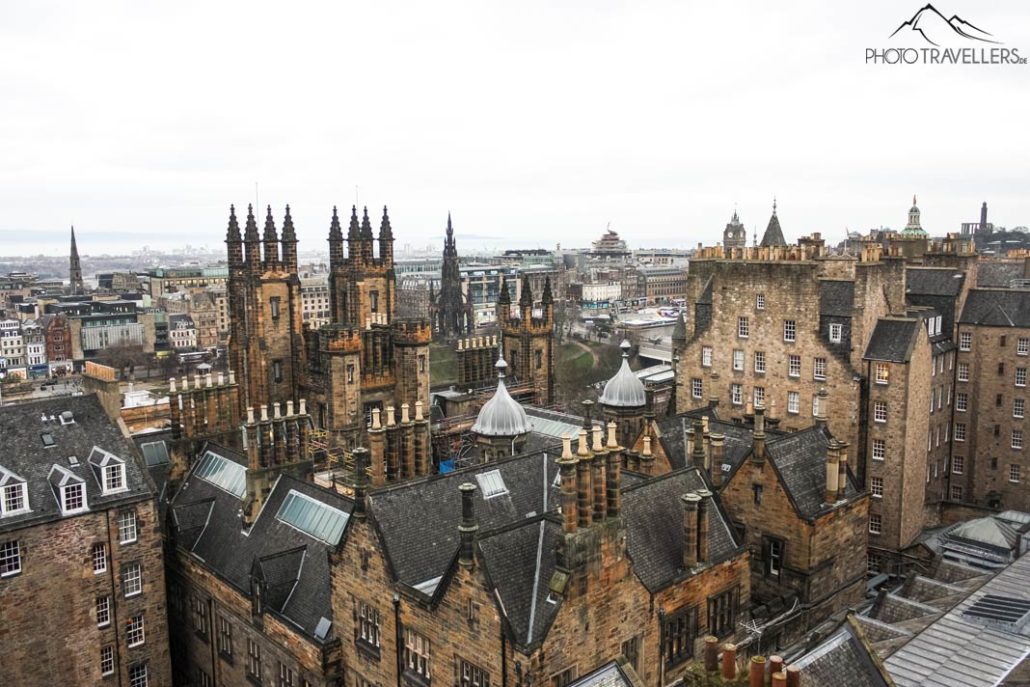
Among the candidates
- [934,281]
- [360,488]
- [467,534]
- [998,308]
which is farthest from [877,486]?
[360,488]

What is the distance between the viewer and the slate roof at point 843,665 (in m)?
22.0

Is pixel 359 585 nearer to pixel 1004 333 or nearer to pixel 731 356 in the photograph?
pixel 731 356

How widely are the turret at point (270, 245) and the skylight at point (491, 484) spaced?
27.7 m

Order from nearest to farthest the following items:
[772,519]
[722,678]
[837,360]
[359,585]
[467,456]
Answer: [722,678] → [359,585] → [772,519] → [837,360] → [467,456]

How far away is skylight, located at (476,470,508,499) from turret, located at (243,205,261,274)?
89.4ft

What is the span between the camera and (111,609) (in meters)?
38.2

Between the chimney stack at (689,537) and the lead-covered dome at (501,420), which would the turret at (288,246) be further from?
the chimney stack at (689,537)

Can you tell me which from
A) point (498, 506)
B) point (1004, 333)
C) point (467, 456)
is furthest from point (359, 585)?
point (1004, 333)

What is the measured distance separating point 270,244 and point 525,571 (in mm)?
36966

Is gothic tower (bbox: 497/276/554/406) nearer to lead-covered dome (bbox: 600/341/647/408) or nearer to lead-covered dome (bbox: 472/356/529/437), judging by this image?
lead-covered dome (bbox: 600/341/647/408)

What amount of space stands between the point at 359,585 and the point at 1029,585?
79.0 ft

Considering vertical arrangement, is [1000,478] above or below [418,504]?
below

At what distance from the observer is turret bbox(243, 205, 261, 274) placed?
5562 cm

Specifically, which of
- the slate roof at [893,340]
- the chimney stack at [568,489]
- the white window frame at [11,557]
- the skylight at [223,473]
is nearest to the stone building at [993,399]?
the slate roof at [893,340]
